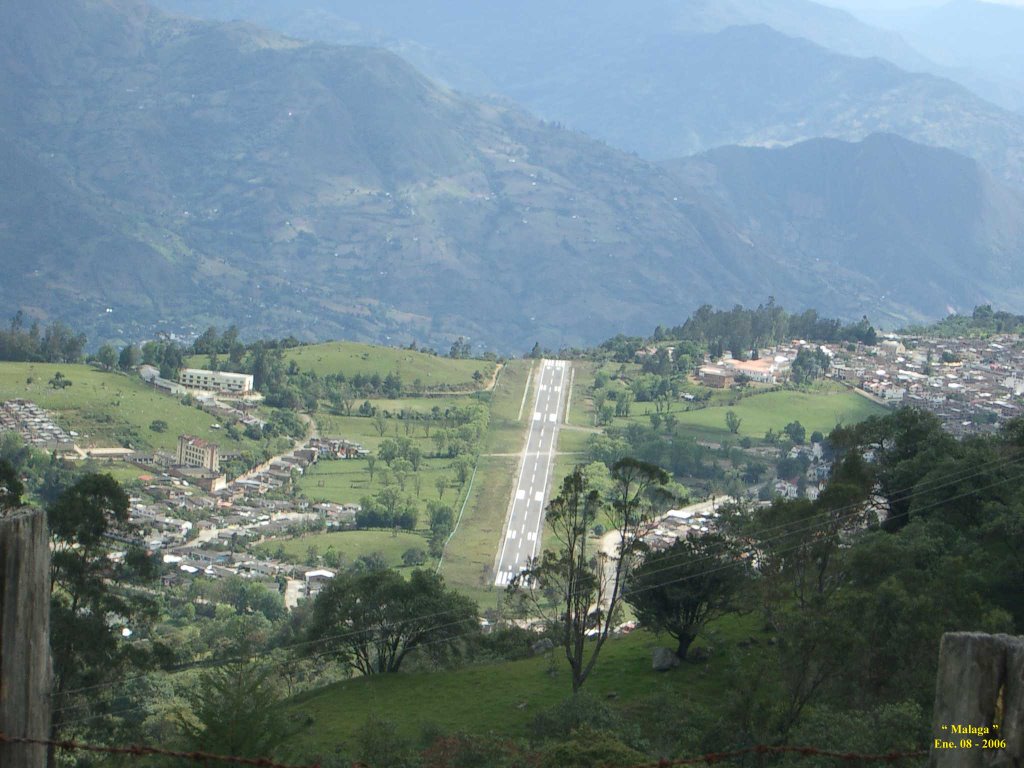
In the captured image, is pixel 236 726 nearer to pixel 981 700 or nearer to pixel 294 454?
pixel 981 700

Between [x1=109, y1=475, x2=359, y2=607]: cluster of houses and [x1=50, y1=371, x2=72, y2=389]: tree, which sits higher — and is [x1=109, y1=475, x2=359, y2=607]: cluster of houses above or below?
below

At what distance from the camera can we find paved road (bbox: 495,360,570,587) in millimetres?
56281

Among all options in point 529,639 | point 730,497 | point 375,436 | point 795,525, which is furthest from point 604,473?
point 795,525

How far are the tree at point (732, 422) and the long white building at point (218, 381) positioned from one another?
31.7 metres

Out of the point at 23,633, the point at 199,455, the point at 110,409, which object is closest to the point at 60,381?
the point at 110,409

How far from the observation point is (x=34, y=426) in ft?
236

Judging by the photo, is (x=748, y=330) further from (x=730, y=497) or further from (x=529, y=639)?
(x=529, y=639)

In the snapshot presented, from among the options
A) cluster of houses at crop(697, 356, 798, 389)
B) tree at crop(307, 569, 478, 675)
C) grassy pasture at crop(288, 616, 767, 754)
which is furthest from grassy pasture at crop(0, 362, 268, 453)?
grassy pasture at crop(288, 616, 767, 754)

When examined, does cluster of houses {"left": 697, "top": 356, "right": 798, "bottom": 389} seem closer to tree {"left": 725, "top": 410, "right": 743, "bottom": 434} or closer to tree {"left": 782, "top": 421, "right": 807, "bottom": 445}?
tree {"left": 725, "top": 410, "right": 743, "bottom": 434}

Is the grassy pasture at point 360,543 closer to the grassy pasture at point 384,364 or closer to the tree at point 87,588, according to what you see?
the tree at point 87,588

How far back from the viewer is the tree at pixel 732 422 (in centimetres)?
7994

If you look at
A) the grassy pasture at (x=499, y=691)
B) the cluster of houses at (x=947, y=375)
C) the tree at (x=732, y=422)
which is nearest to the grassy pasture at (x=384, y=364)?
the tree at (x=732, y=422)

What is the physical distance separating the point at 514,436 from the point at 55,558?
189 ft

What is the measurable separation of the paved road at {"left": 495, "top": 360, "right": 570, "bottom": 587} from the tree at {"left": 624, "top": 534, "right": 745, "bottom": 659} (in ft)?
58.9
